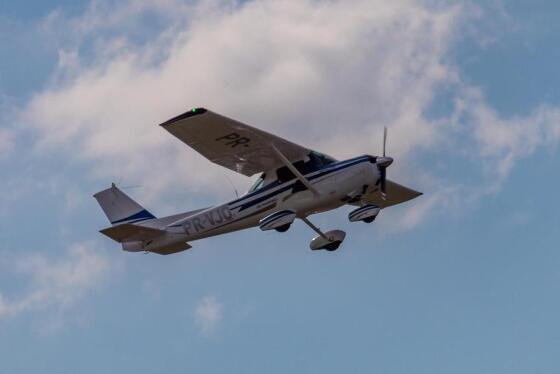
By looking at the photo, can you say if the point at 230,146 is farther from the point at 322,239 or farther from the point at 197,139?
the point at 322,239

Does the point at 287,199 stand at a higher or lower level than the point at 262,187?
lower

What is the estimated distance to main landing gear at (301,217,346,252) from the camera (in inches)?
1173

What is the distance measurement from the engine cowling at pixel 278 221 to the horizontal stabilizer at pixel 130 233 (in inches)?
121

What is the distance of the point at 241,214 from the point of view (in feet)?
96.7

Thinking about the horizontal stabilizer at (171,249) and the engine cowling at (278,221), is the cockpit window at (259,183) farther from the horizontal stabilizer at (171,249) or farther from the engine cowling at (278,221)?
the horizontal stabilizer at (171,249)

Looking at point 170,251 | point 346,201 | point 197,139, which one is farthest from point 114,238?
point 346,201

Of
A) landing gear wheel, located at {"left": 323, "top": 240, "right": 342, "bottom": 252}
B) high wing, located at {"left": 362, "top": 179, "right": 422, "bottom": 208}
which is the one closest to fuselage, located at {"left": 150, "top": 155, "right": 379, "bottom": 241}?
landing gear wheel, located at {"left": 323, "top": 240, "right": 342, "bottom": 252}

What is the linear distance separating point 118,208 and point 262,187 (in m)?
4.57

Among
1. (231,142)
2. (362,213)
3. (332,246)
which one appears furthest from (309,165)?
(332,246)

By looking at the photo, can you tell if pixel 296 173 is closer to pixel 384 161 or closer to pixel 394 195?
pixel 384 161

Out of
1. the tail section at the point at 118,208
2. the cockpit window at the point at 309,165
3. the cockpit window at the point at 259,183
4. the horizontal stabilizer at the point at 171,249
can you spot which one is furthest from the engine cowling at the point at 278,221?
the tail section at the point at 118,208

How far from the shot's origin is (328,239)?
29.8 meters

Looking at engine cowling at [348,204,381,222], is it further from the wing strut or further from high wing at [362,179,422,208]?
high wing at [362,179,422,208]

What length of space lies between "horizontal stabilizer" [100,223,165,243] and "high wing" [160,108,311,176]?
8.15 feet
